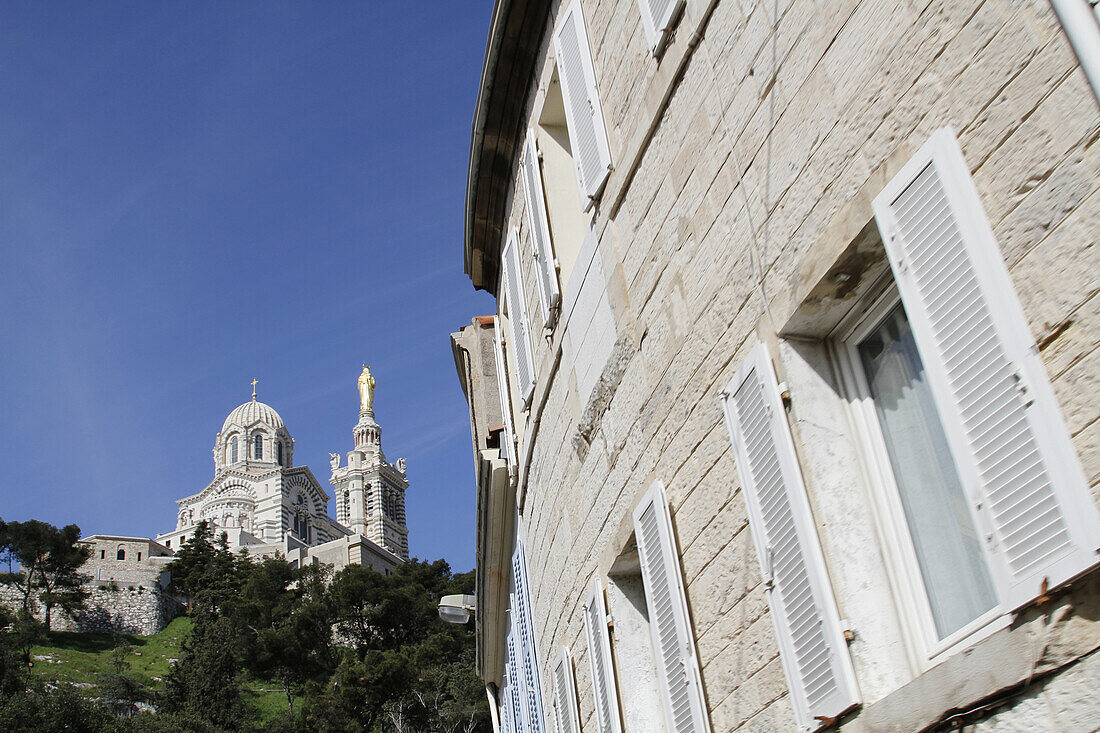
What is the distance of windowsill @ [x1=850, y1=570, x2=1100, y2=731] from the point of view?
2539 mm

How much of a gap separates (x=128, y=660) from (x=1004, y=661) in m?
59.4

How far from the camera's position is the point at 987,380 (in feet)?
9.34

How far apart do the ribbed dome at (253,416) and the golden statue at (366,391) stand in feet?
34.1

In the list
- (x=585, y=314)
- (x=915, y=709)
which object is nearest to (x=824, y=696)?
(x=915, y=709)

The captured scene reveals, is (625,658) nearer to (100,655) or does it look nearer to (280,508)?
(100,655)

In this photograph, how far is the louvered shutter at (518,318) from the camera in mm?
8453

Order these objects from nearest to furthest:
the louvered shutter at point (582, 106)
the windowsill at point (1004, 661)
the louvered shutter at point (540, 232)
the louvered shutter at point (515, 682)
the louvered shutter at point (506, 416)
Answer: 1. the windowsill at point (1004, 661)
2. the louvered shutter at point (582, 106)
3. the louvered shutter at point (540, 232)
4. the louvered shutter at point (506, 416)
5. the louvered shutter at point (515, 682)

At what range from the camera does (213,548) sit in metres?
71.2

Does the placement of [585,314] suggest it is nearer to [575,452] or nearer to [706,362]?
[575,452]

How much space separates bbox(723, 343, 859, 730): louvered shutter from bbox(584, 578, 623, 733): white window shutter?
6.95 ft

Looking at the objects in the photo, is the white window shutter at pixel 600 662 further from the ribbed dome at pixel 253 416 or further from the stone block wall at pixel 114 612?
the ribbed dome at pixel 253 416

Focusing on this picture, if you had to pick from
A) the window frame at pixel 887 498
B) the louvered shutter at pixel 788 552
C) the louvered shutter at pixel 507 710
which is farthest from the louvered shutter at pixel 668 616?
the louvered shutter at pixel 507 710

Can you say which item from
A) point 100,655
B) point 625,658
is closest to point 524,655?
point 625,658

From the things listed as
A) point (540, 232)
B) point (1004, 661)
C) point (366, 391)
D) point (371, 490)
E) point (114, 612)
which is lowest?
point (1004, 661)
